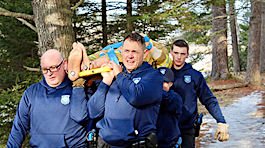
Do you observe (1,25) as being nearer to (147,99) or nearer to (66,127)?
(66,127)

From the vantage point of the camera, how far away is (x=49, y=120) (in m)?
2.95

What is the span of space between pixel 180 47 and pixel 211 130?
15.6ft

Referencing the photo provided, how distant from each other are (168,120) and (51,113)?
4.25 feet

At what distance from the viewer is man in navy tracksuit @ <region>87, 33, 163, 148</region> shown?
2615 mm

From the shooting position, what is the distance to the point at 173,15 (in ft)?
25.3

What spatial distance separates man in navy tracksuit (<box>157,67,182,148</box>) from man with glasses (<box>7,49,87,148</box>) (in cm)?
86

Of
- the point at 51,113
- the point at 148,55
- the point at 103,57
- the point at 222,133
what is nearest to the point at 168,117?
the point at 148,55

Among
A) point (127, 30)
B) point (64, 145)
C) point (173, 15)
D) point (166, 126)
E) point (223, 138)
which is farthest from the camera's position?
point (127, 30)

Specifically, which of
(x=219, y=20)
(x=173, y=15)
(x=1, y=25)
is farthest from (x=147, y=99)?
(x=219, y=20)

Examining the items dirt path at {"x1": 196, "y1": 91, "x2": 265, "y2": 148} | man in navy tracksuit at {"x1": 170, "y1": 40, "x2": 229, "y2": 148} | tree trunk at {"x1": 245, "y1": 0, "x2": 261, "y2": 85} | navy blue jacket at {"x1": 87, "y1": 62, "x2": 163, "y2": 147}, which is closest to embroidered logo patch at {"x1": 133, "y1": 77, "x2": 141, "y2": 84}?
navy blue jacket at {"x1": 87, "y1": 62, "x2": 163, "y2": 147}

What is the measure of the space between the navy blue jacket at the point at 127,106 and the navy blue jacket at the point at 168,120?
42cm

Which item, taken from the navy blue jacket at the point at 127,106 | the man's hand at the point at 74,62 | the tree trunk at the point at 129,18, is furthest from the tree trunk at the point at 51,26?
the tree trunk at the point at 129,18

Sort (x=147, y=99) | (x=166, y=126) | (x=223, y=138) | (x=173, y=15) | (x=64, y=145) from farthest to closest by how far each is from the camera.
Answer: (x=173, y=15) → (x=223, y=138) → (x=166, y=126) → (x=64, y=145) → (x=147, y=99)

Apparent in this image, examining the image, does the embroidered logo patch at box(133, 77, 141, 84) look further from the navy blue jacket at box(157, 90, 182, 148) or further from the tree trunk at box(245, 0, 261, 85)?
the tree trunk at box(245, 0, 261, 85)
